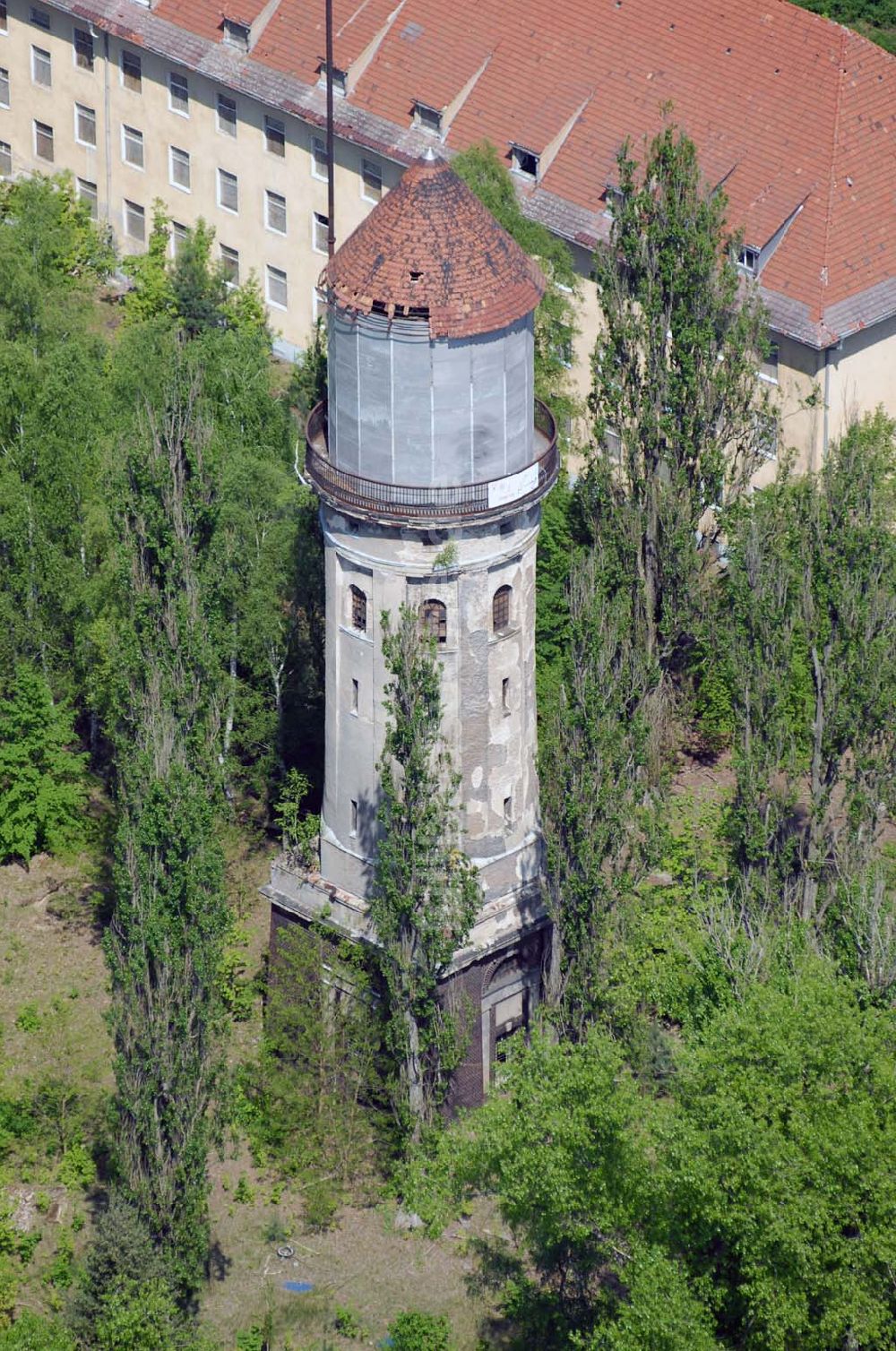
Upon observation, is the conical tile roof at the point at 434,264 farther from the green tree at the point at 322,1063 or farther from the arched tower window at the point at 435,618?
the green tree at the point at 322,1063

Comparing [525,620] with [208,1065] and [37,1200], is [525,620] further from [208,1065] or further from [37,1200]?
[37,1200]

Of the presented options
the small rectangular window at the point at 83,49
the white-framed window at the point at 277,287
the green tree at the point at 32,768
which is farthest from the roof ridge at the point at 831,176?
the small rectangular window at the point at 83,49

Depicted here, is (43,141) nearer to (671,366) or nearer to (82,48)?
(82,48)

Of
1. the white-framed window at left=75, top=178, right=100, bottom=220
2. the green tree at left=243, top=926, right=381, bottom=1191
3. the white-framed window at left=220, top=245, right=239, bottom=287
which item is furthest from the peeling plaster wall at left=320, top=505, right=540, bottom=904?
the white-framed window at left=75, top=178, right=100, bottom=220

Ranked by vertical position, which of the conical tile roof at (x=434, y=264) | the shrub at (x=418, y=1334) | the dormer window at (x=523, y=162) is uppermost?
the conical tile roof at (x=434, y=264)


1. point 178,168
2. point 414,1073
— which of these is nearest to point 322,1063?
point 414,1073

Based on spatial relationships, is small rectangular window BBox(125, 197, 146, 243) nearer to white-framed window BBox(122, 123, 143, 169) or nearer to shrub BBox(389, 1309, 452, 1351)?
white-framed window BBox(122, 123, 143, 169)

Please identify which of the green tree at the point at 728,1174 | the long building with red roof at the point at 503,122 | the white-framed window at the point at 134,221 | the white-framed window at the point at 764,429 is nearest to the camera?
Result: the green tree at the point at 728,1174
